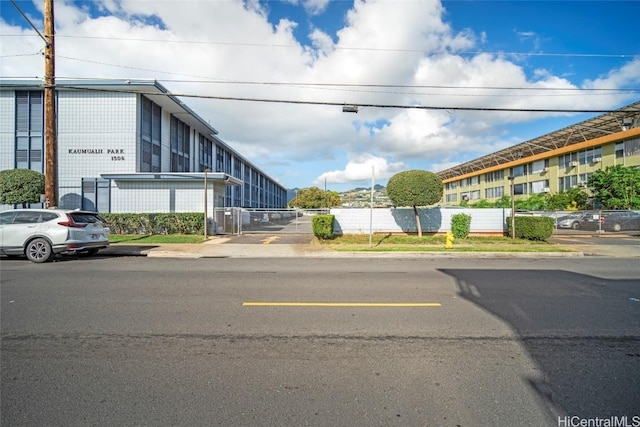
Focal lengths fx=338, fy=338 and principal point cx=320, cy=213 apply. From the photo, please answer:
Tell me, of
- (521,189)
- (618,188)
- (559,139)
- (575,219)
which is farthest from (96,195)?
(521,189)

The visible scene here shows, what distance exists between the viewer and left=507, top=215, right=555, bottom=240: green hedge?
16.4 meters

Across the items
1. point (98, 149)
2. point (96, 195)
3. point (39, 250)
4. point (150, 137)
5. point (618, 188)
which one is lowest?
point (39, 250)

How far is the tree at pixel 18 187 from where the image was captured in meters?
17.1

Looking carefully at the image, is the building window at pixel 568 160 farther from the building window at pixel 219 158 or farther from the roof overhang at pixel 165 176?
the building window at pixel 219 158

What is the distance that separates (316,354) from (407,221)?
1725cm

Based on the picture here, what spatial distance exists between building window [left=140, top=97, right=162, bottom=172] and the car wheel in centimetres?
1399

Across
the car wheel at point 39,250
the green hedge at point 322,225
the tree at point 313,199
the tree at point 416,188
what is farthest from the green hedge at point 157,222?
the tree at point 313,199

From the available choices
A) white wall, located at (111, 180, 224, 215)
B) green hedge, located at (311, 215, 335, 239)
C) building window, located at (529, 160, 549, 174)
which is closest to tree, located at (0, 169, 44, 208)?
white wall, located at (111, 180, 224, 215)

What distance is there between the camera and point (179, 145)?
2956 centimetres

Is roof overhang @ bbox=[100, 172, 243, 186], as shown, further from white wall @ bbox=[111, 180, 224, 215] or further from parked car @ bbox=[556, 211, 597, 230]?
parked car @ bbox=[556, 211, 597, 230]

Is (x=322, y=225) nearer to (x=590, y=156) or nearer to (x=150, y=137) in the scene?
(x=150, y=137)

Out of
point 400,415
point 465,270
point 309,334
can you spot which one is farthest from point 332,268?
point 400,415

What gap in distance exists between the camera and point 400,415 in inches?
102

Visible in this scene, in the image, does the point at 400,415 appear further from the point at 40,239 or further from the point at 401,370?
the point at 40,239
